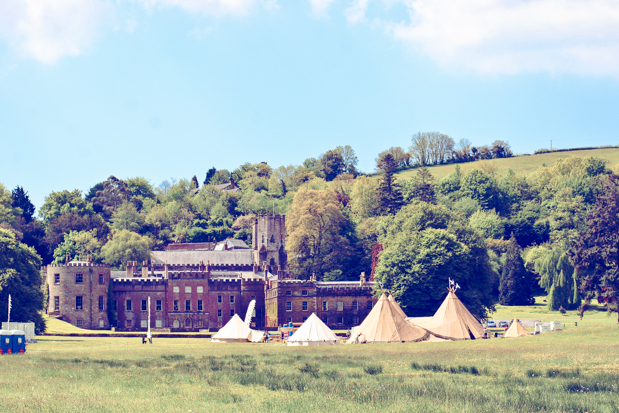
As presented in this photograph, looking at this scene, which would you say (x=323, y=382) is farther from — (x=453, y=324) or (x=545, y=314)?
(x=545, y=314)

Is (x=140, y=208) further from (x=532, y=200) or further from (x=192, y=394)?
(x=192, y=394)

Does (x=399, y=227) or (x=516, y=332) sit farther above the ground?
(x=399, y=227)

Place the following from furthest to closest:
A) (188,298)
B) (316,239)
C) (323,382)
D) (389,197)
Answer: (389,197) < (316,239) < (188,298) < (323,382)

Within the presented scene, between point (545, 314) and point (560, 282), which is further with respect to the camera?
point (560, 282)

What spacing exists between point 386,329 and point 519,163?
13861cm

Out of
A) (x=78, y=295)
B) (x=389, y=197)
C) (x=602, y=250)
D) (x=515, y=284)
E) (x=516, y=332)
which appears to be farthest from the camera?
(x=389, y=197)

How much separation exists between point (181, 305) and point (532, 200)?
89.2 m

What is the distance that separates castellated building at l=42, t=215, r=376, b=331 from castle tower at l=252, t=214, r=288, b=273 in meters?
19.4

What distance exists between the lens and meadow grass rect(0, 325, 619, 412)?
76.6 ft

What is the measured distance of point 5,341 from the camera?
4516 cm

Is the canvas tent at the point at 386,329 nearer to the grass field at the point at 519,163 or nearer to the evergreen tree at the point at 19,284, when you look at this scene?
the evergreen tree at the point at 19,284

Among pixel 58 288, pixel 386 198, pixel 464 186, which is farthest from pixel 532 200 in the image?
pixel 58 288

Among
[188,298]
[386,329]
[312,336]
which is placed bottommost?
[312,336]

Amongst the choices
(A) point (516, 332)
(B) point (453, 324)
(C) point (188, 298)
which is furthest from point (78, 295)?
(A) point (516, 332)
